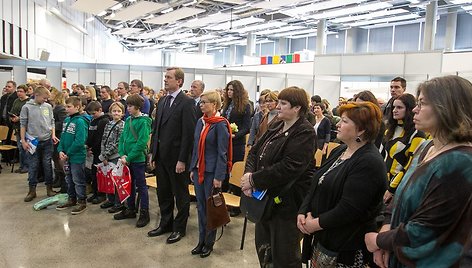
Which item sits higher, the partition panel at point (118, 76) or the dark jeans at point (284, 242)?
the partition panel at point (118, 76)

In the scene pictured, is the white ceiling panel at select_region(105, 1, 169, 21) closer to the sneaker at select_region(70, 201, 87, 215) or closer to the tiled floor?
the sneaker at select_region(70, 201, 87, 215)

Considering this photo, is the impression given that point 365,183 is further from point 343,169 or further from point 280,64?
point 280,64

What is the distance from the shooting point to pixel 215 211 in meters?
3.14

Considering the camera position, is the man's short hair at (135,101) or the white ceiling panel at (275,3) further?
the white ceiling panel at (275,3)

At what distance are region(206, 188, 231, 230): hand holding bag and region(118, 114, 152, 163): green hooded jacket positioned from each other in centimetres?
126

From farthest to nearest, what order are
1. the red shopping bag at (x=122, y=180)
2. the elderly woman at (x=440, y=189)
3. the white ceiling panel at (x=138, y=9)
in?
the white ceiling panel at (x=138, y=9), the red shopping bag at (x=122, y=180), the elderly woman at (x=440, y=189)

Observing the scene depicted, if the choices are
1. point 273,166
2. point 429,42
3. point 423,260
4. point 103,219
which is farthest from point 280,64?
point 423,260

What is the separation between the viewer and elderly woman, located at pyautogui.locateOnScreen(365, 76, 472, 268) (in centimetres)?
123

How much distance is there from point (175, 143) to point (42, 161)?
2.56 meters

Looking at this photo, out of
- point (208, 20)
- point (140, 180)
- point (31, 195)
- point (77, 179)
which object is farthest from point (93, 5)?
point (140, 180)

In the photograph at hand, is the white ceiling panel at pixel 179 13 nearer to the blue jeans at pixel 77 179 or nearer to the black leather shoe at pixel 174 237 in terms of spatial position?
the blue jeans at pixel 77 179

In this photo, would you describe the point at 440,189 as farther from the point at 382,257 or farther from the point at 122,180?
the point at 122,180

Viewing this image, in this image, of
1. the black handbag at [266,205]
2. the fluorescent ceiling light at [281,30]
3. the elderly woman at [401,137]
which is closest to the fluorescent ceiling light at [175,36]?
the fluorescent ceiling light at [281,30]

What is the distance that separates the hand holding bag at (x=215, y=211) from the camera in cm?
312
